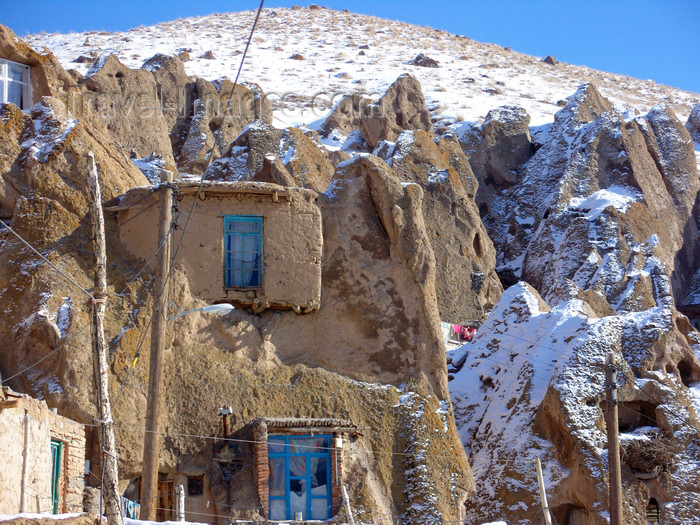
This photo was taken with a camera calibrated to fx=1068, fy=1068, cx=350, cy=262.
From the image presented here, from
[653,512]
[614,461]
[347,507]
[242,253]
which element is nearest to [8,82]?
[242,253]

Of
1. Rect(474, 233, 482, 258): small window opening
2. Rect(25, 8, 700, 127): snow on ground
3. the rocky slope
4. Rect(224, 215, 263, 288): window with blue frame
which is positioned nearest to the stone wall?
the rocky slope

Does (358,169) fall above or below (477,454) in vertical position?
above

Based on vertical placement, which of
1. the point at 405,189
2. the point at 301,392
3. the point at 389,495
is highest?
the point at 405,189

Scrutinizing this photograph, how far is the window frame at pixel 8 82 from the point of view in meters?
27.4

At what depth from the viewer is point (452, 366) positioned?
32.4 m

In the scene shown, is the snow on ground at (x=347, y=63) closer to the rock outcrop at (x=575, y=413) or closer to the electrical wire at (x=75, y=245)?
the rock outcrop at (x=575, y=413)

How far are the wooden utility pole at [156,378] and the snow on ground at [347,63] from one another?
133 feet

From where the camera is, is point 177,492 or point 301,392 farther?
point 301,392

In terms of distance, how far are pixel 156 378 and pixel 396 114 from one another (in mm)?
37546

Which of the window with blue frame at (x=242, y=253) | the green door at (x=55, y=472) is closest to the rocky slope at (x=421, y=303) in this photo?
the window with blue frame at (x=242, y=253)

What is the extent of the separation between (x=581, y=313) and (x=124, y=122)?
21.3m

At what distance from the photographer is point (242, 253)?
24.0 metres

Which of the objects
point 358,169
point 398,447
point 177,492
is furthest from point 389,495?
point 358,169

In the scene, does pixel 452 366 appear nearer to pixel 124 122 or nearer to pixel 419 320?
pixel 419 320
